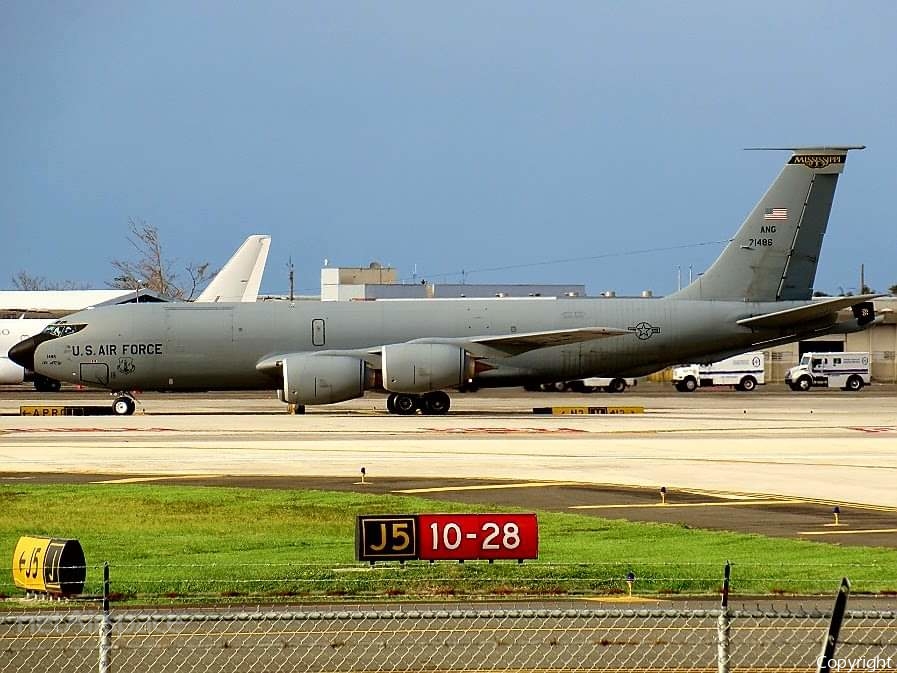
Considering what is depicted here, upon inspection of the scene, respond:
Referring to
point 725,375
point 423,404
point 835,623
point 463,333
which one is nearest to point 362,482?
point 835,623

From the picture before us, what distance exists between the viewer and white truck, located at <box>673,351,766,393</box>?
79062 mm

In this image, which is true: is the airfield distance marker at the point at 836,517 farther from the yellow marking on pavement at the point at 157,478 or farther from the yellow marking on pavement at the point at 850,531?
the yellow marking on pavement at the point at 157,478

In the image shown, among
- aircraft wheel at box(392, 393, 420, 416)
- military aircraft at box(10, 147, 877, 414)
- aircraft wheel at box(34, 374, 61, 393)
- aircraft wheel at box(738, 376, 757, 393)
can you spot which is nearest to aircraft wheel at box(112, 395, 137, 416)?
military aircraft at box(10, 147, 877, 414)

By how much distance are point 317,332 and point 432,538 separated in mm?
34817

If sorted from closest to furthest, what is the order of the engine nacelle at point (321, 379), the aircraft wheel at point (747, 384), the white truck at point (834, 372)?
the engine nacelle at point (321, 379) < the aircraft wheel at point (747, 384) < the white truck at point (834, 372)

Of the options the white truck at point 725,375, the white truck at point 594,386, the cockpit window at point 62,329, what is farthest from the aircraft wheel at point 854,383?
the cockpit window at point 62,329

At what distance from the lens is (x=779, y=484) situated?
25359 millimetres

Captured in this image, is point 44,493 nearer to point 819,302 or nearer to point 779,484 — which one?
point 779,484

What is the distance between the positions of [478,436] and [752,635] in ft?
85.0

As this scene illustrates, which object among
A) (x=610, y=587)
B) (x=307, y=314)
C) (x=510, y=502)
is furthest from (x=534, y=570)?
(x=307, y=314)

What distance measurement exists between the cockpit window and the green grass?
2667 centimetres

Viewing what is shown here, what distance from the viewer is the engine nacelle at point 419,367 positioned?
47719 millimetres

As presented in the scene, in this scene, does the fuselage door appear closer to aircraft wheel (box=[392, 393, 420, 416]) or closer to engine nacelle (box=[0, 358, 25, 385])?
aircraft wheel (box=[392, 393, 420, 416])

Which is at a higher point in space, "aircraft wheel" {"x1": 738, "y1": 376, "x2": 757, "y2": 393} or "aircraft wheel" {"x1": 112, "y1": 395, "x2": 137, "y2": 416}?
"aircraft wheel" {"x1": 112, "y1": 395, "x2": 137, "y2": 416}
